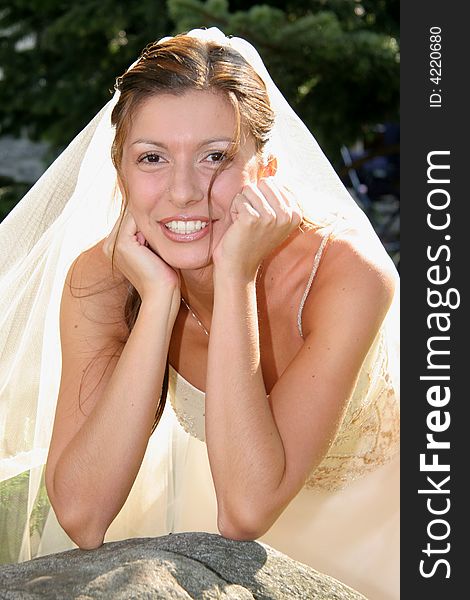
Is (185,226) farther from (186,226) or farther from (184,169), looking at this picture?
(184,169)

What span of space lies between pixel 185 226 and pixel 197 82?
340mm

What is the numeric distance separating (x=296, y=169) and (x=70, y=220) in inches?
26.7

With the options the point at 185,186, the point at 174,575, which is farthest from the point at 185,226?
the point at 174,575

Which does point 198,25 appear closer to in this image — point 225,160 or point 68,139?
point 68,139

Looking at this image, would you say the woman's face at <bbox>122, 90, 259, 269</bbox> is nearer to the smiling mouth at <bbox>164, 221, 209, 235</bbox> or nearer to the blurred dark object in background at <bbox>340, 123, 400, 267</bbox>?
the smiling mouth at <bbox>164, 221, 209, 235</bbox>

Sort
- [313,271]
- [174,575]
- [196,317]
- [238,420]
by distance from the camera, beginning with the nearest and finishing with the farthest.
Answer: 1. [174,575]
2. [238,420]
3. [313,271]
4. [196,317]

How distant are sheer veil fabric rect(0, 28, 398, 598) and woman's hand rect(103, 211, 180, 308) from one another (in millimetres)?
344

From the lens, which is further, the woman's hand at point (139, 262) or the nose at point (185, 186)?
the woman's hand at point (139, 262)

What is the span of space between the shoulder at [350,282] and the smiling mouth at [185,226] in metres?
0.34

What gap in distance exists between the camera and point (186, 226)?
98.5 inches

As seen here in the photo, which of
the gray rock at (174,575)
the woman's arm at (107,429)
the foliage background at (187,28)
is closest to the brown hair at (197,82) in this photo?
the woman's arm at (107,429)

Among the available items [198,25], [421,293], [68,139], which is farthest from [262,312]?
[68,139]

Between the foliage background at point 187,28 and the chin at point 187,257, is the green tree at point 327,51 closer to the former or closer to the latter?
the foliage background at point 187,28

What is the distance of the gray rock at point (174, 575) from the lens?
73.7 inches
